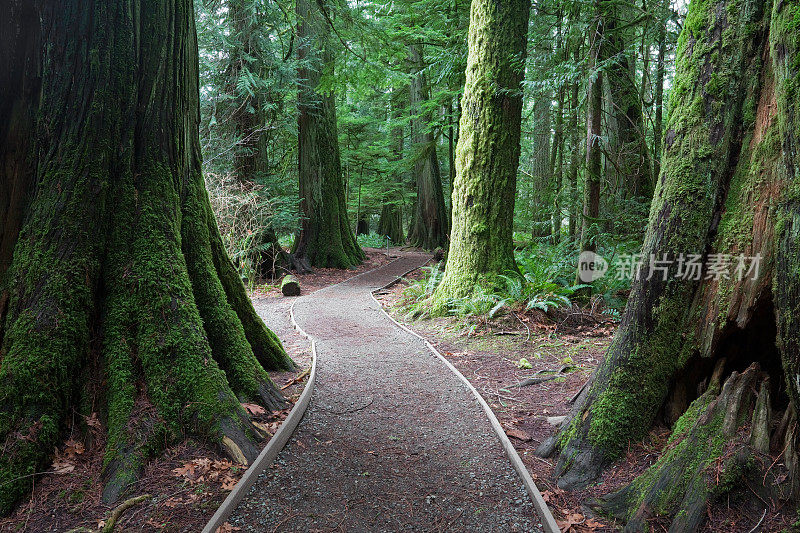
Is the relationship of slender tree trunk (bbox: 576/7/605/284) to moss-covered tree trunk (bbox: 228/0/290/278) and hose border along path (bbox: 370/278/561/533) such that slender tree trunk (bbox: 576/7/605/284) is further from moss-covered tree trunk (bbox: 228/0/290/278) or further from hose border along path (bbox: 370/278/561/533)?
moss-covered tree trunk (bbox: 228/0/290/278)

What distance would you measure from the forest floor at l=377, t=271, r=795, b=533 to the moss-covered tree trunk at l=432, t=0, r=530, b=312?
1.07 metres

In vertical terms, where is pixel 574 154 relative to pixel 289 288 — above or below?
above

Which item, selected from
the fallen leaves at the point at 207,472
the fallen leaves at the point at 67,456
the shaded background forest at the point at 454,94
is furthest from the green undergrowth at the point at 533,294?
the fallen leaves at the point at 67,456

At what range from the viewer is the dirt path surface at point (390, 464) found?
2.74 m

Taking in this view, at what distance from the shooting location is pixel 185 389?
3201 mm

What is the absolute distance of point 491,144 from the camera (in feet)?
25.1

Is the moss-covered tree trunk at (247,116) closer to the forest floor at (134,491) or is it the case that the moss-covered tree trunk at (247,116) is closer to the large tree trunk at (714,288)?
the forest floor at (134,491)

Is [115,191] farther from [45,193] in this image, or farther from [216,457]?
[216,457]

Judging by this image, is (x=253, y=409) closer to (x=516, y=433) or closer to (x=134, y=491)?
(x=134, y=491)

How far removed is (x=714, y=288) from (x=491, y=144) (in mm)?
5526

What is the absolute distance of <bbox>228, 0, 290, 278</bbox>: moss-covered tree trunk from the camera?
39.0 ft

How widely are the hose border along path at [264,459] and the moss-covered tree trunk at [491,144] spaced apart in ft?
13.0

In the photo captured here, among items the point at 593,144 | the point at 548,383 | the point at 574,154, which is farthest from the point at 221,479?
the point at 574,154

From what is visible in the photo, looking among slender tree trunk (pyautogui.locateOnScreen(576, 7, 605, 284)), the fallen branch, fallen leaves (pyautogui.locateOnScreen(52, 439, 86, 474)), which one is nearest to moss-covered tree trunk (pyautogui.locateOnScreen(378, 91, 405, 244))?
slender tree trunk (pyautogui.locateOnScreen(576, 7, 605, 284))
